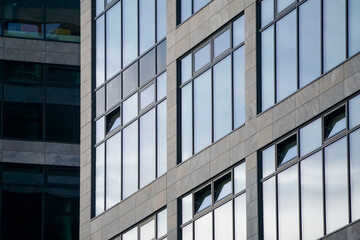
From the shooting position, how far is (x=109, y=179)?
46.6m

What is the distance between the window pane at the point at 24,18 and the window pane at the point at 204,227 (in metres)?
23.3

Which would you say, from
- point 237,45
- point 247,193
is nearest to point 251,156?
point 247,193

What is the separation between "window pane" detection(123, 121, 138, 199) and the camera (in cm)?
4481

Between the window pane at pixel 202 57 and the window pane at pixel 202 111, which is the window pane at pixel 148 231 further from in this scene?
the window pane at pixel 202 57

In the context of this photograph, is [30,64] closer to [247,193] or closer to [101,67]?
[101,67]

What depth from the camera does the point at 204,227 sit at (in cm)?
3994

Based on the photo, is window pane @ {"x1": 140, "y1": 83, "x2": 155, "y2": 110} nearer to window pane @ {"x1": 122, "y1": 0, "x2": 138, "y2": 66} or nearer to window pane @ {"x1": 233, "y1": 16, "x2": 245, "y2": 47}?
window pane @ {"x1": 122, "y1": 0, "x2": 138, "y2": 66}

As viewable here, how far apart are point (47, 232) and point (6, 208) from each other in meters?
2.16

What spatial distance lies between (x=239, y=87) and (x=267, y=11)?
2441 mm

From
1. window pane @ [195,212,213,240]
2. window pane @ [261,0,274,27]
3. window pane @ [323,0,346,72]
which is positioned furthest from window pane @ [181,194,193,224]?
window pane @ [323,0,346,72]

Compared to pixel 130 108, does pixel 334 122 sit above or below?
below

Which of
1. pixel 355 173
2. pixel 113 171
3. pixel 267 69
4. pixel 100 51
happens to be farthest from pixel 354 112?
pixel 100 51

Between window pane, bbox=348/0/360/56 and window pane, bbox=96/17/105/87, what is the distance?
51.9 ft

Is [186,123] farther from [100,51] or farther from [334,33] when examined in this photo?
[334,33]
